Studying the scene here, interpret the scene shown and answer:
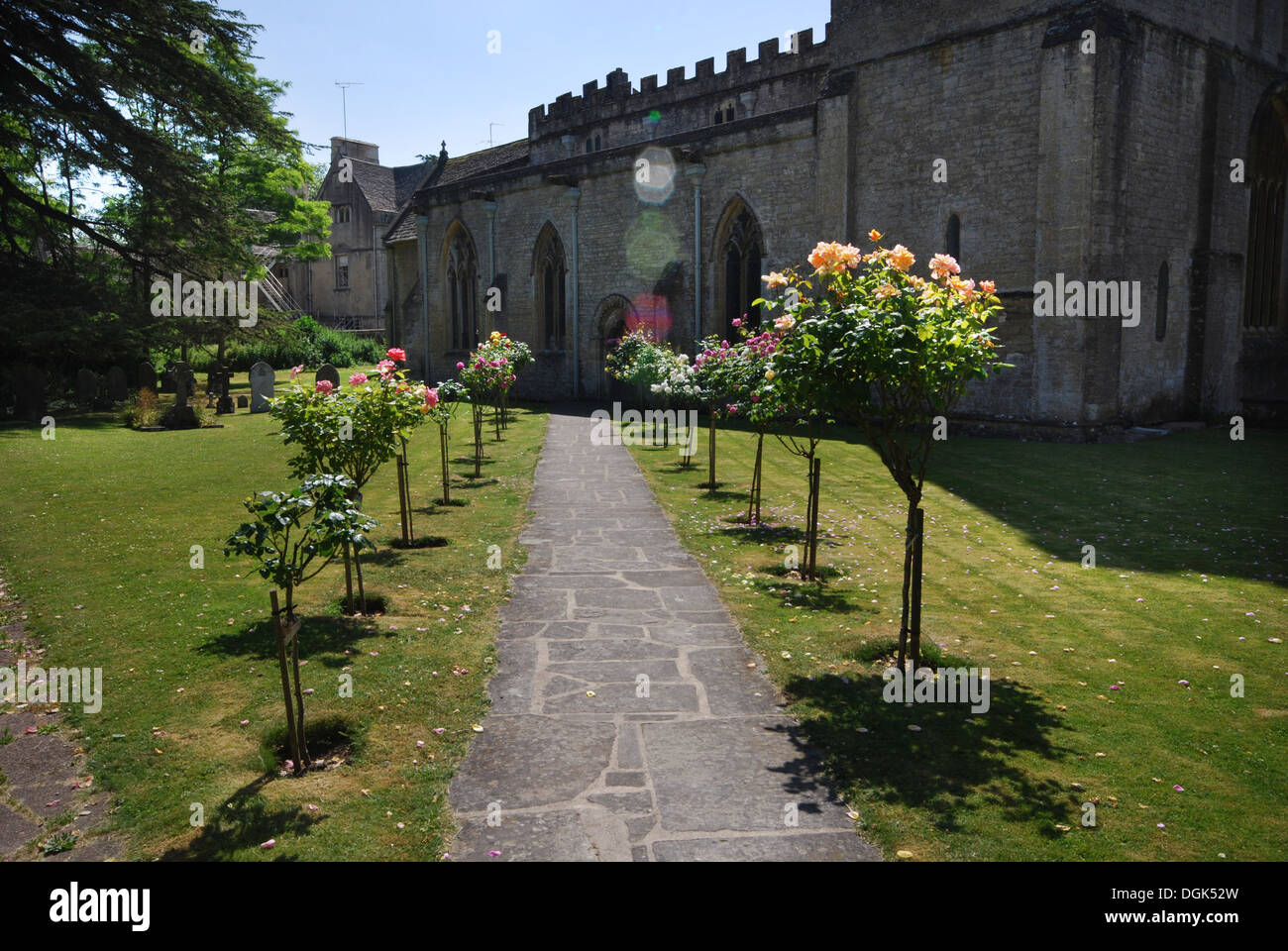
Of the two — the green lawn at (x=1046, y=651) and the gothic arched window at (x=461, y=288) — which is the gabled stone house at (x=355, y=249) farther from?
the green lawn at (x=1046, y=651)

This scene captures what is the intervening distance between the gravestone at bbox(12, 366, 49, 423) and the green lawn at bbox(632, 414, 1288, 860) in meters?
19.1

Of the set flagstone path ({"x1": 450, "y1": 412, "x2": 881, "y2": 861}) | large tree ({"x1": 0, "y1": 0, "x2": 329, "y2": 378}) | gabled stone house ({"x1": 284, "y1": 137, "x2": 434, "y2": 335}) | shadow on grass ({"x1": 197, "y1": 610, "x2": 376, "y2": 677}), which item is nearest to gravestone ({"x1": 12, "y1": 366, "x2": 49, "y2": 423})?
large tree ({"x1": 0, "y1": 0, "x2": 329, "y2": 378})

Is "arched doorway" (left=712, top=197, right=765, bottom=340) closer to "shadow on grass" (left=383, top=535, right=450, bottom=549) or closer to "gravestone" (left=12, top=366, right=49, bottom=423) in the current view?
"shadow on grass" (left=383, top=535, right=450, bottom=549)

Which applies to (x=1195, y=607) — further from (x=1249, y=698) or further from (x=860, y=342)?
(x=860, y=342)

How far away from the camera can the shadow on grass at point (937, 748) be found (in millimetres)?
4504

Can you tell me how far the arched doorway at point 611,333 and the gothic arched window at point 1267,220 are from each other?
1716cm

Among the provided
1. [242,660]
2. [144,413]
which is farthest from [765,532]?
[144,413]

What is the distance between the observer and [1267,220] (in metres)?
23.3

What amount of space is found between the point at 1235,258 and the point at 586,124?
23972 mm

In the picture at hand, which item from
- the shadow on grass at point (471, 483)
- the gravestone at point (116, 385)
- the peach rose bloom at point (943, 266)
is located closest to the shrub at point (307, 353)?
the gravestone at point (116, 385)

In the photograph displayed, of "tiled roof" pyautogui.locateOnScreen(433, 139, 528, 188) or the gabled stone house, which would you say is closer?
"tiled roof" pyautogui.locateOnScreen(433, 139, 528, 188)

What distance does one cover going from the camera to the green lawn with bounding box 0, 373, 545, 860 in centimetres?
436

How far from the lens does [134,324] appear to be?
2411 centimetres
